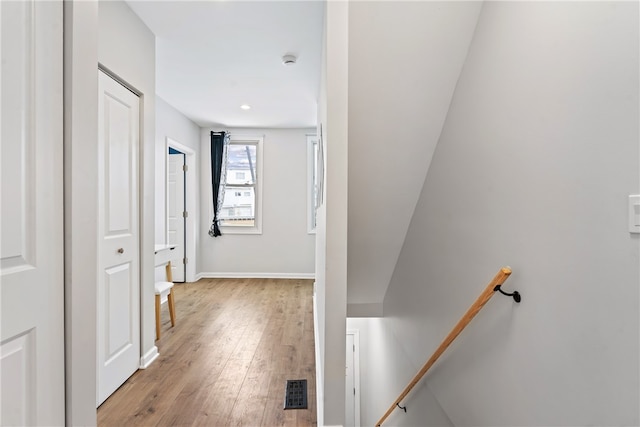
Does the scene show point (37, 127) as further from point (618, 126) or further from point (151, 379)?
point (151, 379)

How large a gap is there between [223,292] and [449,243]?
3.48m

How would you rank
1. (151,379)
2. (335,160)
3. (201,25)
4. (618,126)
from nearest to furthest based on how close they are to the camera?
(618,126), (335,160), (151,379), (201,25)

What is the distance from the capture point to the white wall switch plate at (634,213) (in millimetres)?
869

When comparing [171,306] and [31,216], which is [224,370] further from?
[31,216]

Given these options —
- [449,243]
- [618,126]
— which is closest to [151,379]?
[449,243]

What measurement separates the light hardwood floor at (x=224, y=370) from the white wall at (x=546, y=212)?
1.14 meters

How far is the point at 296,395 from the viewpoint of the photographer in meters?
2.06

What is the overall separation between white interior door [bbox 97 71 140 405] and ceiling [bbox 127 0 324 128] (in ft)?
2.31

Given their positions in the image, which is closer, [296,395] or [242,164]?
[296,395]

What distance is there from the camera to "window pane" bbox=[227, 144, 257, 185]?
552 cm

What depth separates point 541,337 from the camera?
125cm

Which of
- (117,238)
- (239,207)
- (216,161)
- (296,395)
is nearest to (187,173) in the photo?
(216,161)

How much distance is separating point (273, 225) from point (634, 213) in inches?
194

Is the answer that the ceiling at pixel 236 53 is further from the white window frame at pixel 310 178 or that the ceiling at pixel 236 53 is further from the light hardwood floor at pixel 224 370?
the light hardwood floor at pixel 224 370
